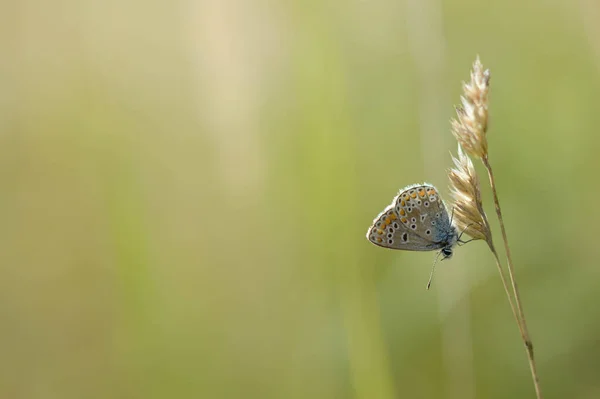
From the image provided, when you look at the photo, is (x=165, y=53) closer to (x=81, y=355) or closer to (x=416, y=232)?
(x=81, y=355)

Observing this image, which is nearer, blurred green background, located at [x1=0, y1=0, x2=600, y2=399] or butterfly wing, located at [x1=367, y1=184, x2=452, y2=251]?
butterfly wing, located at [x1=367, y1=184, x2=452, y2=251]

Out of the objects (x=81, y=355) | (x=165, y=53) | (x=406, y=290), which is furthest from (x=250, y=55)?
(x=81, y=355)

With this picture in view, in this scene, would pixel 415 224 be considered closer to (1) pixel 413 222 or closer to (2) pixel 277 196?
(1) pixel 413 222

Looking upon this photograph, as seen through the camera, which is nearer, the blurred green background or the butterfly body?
the butterfly body

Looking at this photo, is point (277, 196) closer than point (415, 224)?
No

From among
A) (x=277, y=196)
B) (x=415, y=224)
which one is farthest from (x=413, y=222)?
(x=277, y=196)
